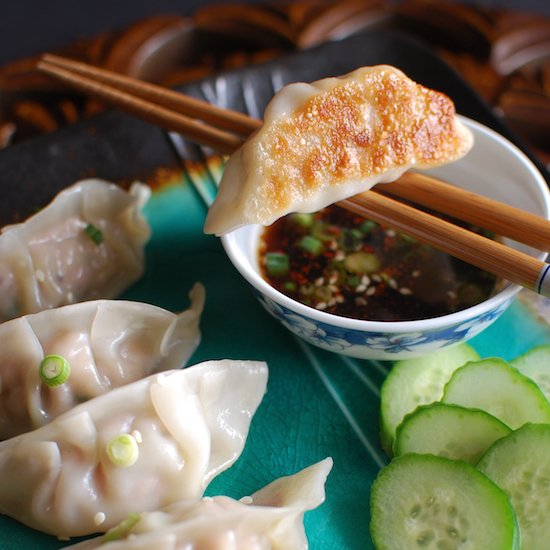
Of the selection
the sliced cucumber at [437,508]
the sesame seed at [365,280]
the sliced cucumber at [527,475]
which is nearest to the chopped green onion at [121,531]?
the sliced cucumber at [437,508]

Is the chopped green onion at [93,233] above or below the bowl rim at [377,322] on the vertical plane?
above

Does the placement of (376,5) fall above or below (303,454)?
above

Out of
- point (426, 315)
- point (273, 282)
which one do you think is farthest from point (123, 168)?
point (426, 315)

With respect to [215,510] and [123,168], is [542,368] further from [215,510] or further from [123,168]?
[123,168]

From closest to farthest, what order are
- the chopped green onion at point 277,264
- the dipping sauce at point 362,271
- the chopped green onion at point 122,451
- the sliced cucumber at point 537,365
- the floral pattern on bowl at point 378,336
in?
the chopped green onion at point 122,451, the floral pattern on bowl at point 378,336, the sliced cucumber at point 537,365, the dipping sauce at point 362,271, the chopped green onion at point 277,264

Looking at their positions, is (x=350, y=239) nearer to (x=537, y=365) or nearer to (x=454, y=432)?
(x=537, y=365)

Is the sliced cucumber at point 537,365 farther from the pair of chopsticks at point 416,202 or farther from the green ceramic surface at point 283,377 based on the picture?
the pair of chopsticks at point 416,202
